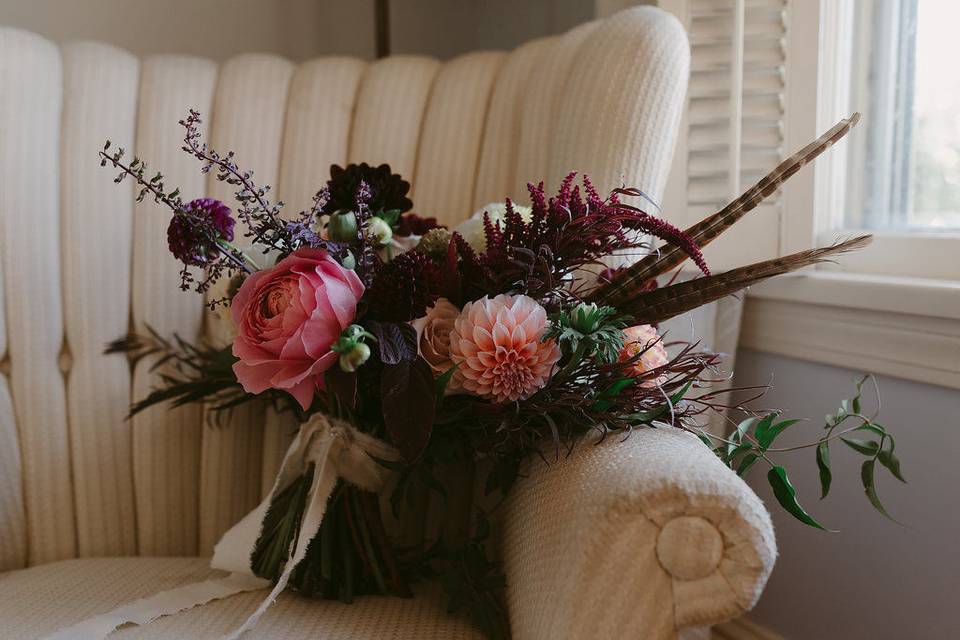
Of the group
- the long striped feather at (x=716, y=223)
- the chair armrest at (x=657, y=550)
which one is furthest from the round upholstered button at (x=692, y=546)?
the long striped feather at (x=716, y=223)

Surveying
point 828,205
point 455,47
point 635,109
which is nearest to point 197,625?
point 635,109

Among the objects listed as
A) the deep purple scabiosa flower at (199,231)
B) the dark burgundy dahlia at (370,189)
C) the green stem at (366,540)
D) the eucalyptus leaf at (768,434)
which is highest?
the dark burgundy dahlia at (370,189)

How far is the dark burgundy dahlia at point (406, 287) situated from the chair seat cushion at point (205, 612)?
11.9 inches

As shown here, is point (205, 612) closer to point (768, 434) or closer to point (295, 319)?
point (295, 319)

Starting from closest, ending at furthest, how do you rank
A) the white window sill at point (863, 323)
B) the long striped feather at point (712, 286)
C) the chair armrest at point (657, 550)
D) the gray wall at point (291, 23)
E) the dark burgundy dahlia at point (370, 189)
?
1. the chair armrest at point (657, 550)
2. the long striped feather at point (712, 286)
3. the dark burgundy dahlia at point (370, 189)
4. the white window sill at point (863, 323)
5. the gray wall at point (291, 23)

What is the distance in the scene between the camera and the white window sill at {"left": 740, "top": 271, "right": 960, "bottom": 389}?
0.95m

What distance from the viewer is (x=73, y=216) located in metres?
1.12

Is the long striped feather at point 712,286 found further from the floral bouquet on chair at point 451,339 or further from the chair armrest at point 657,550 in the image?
the chair armrest at point 657,550

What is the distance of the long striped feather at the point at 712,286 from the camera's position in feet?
2.22

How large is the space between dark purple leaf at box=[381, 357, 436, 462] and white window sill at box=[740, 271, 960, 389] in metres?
0.63

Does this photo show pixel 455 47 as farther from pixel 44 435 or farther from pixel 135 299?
pixel 44 435

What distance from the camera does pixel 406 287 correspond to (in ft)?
2.30

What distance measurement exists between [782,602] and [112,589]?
0.92 meters

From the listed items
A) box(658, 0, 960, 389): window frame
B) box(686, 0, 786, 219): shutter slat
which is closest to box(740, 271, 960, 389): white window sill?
box(658, 0, 960, 389): window frame
